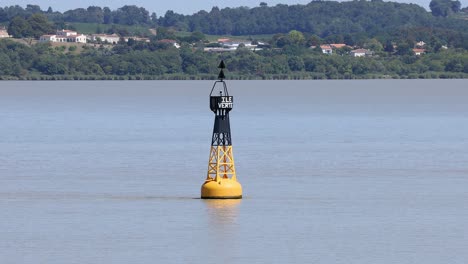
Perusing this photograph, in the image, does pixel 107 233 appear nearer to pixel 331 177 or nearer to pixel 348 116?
pixel 331 177

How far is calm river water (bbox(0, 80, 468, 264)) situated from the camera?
1892 inches

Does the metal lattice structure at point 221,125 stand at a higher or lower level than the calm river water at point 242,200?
higher

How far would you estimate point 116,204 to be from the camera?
59938mm

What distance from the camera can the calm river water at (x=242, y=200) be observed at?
48062mm

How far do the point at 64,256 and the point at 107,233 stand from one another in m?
4.75

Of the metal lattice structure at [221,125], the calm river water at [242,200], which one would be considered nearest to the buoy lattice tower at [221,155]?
the metal lattice structure at [221,125]

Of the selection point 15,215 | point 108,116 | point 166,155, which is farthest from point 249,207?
point 108,116

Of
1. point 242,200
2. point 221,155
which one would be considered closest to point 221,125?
point 221,155

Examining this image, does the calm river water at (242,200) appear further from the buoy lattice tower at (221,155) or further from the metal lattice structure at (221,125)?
the metal lattice structure at (221,125)

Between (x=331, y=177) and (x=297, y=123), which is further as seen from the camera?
(x=297, y=123)

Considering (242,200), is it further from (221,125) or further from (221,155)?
(221,125)

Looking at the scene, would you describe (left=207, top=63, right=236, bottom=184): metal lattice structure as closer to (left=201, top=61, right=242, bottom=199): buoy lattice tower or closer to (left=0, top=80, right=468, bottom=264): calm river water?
(left=201, top=61, right=242, bottom=199): buoy lattice tower

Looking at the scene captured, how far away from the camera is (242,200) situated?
6053 cm

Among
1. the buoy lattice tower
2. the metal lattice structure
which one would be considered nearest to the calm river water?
the buoy lattice tower
